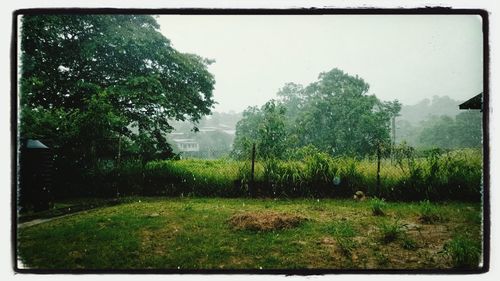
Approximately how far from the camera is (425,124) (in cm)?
1784

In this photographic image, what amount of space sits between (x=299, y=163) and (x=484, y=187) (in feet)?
15.8

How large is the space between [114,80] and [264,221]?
6449 mm

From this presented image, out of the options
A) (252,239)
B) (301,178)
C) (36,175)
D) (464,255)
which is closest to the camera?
(464,255)

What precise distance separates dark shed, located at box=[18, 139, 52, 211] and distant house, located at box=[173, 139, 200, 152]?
15.2 feet

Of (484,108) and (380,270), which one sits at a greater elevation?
(484,108)

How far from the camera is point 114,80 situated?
9336 millimetres

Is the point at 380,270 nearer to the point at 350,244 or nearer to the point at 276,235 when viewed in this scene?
the point at 350,244

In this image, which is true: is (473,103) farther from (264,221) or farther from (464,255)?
(264,221)

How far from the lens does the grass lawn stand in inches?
150

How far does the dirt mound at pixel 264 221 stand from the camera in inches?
194

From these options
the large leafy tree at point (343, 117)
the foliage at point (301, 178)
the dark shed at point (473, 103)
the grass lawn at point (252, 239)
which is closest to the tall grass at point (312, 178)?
the foliage at point (301, 178)

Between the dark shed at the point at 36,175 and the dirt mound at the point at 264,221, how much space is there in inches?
128


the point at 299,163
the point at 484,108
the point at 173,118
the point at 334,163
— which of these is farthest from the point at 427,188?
the point at 173,118

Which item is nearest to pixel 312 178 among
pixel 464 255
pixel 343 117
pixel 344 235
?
pixel 344 235
